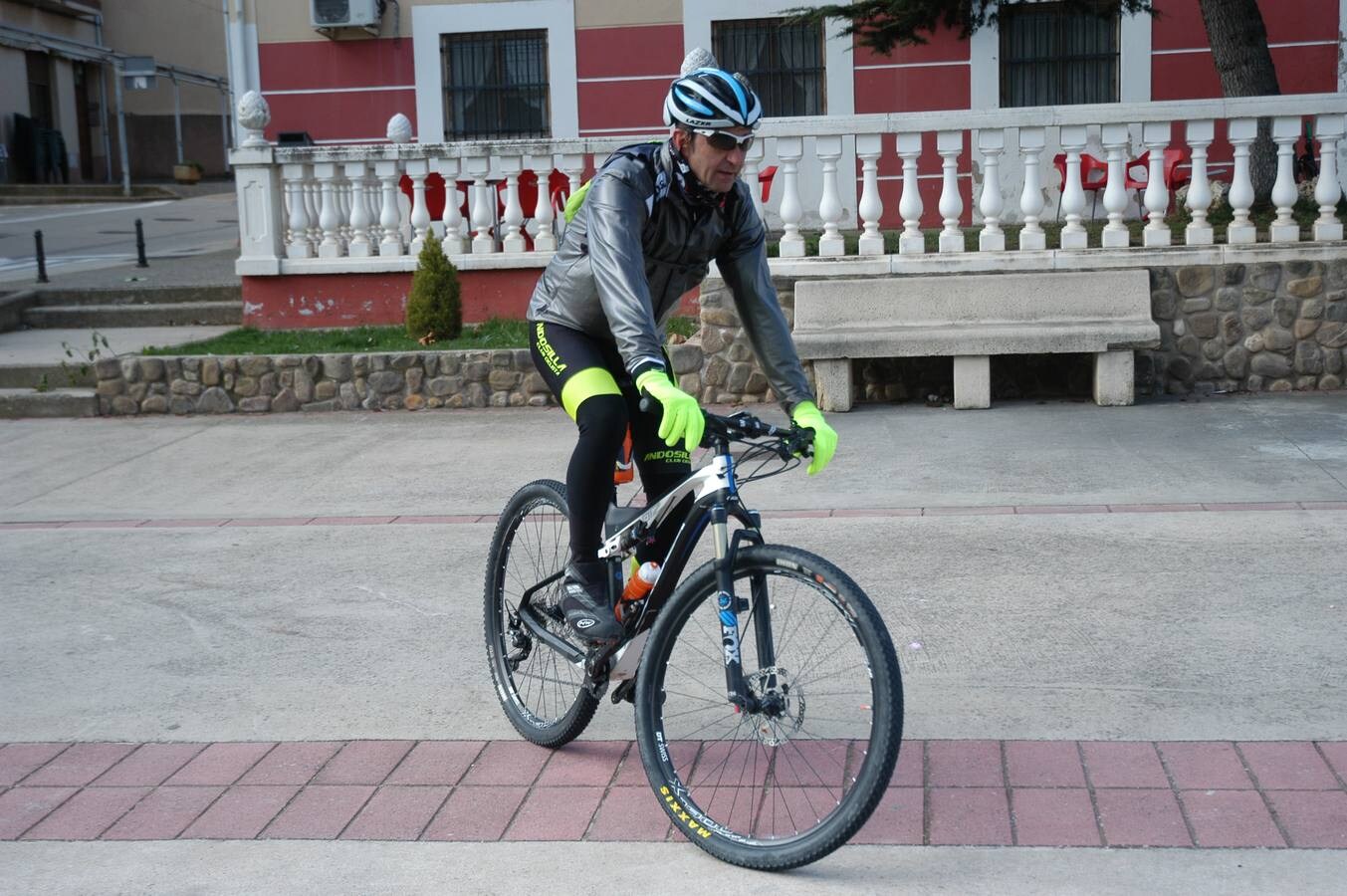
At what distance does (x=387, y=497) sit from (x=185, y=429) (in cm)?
297

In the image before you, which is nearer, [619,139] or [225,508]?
[225,508]

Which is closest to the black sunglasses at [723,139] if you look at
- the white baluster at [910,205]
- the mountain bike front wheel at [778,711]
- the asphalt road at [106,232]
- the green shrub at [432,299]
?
the mountain bike front wheel at [778,711]

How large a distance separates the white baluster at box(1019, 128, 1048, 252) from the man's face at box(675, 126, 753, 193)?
6511 millimetres

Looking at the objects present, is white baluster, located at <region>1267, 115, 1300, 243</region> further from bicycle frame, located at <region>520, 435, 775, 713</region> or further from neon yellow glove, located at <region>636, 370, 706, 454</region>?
neon yellow glove, located at <region>636, 370, 706, 454</region>

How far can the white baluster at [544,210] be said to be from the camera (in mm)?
12031

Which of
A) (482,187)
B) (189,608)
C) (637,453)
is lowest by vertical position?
(189,608)

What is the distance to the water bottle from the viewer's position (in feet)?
13.8

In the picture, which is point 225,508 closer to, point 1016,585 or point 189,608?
point 189,608

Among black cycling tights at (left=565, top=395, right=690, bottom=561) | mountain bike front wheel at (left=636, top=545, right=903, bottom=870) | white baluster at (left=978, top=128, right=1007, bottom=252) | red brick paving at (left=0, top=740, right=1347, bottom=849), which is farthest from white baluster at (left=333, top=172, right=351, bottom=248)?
mountain bike front wheel at (left=636, top=545, right=903, bottom=870)

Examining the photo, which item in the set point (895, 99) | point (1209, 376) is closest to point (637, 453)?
point (1209, 376)

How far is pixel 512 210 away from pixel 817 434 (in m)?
8.86

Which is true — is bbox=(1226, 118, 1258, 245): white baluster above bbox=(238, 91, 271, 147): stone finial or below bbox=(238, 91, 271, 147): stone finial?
below

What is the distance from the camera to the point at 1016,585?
6.16 metres

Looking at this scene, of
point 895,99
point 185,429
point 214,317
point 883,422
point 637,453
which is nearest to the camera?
point 637,453
